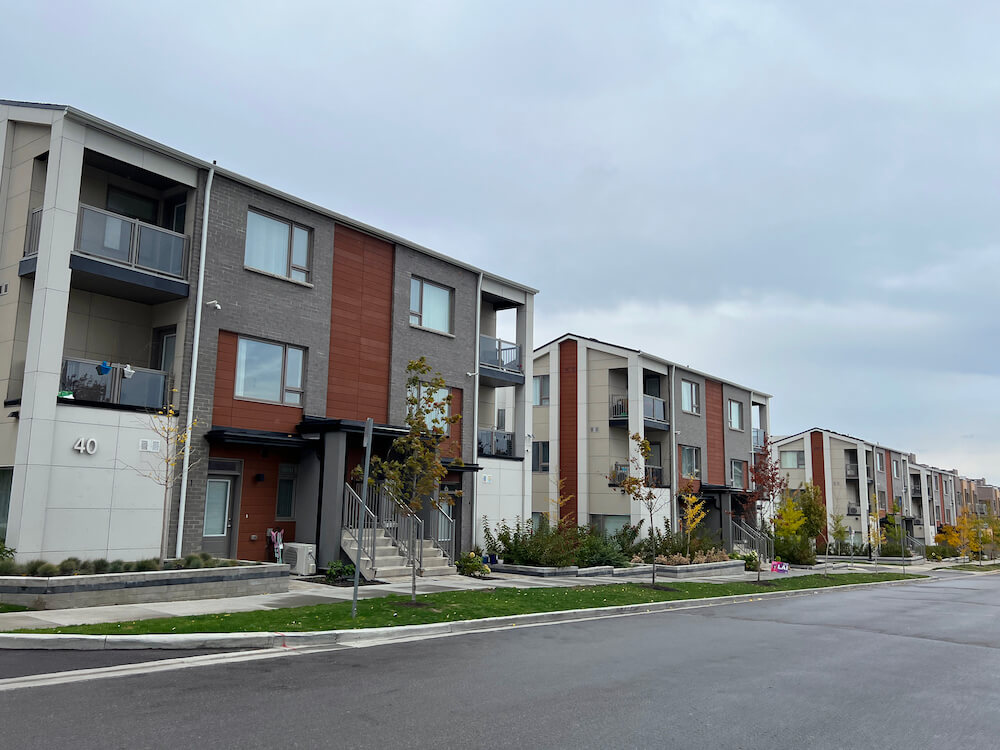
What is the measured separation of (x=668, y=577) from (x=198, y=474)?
53.1 ft

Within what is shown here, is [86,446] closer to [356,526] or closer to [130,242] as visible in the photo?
[130,242]

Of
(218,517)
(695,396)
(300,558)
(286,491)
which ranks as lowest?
(300,558)

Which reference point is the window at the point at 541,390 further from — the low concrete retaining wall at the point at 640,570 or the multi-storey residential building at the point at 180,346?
the multi-storey residential building at the point at 180,346

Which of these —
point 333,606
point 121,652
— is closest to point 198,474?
point 333,606

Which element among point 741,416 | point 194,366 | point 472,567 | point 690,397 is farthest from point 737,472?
point 194,366

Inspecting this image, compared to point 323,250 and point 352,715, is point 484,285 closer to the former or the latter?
point 323,250

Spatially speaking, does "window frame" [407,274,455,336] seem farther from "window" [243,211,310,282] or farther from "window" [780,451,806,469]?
"window" [780,451,806,469]

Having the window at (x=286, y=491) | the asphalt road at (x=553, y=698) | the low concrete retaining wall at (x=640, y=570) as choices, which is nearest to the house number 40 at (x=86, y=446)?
the window at (x=286, y=491)

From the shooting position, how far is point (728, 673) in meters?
9.92

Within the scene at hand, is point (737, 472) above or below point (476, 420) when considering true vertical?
below

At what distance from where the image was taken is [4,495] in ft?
52.2

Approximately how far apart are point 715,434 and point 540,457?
393 inches

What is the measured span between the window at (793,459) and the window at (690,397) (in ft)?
107

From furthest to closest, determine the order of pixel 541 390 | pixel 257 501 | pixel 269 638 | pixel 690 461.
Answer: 1. pixel 690 461
2. pixel 541 390
3. pixel 257 501
4. pixel 269 638
